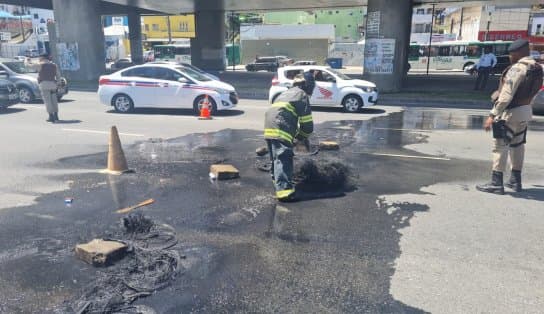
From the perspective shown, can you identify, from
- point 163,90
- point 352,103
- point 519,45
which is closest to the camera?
point 519,45

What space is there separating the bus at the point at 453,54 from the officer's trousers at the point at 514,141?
37.3 meters

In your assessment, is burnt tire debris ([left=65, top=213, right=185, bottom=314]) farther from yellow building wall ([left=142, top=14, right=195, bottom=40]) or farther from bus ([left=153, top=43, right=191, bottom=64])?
yellow building wall ([left=142, top=14, right=195, bottom=40])

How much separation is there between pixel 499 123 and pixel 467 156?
254 cm

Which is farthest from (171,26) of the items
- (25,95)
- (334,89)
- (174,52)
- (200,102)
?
(334,89)

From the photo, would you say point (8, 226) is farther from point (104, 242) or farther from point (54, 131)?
point (54, 131)

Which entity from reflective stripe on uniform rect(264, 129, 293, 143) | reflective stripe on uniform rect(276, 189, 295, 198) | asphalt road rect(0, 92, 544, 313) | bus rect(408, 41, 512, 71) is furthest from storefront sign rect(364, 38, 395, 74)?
bus rect(408, 41, 512, 71)

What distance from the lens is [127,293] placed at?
3375 mm

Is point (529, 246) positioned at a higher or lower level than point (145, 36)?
lower

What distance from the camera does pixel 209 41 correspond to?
3731 cm

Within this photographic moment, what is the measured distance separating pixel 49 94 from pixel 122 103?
258 cm

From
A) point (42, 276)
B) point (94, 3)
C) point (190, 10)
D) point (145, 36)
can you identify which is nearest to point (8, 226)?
point (42, 276)

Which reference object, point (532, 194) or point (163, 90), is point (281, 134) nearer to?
point (532, 194)

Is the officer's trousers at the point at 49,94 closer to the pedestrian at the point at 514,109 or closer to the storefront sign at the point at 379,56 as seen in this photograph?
the pedestrian at the point at 514,109

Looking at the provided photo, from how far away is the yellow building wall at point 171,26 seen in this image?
64312 mm
